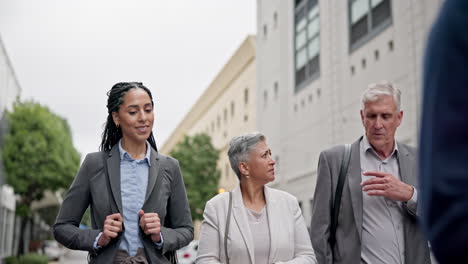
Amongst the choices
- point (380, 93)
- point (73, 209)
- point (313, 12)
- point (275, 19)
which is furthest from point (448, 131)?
point (275, 19)

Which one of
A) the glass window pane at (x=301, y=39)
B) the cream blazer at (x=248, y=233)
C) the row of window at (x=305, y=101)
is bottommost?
the cream blazer at (x=248, y=233)

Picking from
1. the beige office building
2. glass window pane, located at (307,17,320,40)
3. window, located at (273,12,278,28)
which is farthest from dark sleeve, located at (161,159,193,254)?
the beige office building

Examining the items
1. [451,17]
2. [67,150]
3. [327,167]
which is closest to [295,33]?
[67,150]

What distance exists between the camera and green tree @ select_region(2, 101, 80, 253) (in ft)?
102

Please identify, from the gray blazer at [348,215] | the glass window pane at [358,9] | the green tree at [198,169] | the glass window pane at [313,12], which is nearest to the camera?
the gray blazer at [348,215]

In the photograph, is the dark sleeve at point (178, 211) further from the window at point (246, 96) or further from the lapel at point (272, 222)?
the window at point (246, 96)

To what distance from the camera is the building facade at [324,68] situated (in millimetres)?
21359

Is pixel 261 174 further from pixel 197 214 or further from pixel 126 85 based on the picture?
pixel 197 214

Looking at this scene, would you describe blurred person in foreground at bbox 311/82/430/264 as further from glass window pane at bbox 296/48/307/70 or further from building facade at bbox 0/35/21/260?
building facade at bbox 0/35/21/260

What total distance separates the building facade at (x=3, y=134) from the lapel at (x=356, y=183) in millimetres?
29837

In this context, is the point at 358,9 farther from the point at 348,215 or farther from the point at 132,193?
the point at 132,193

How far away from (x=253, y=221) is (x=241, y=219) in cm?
9

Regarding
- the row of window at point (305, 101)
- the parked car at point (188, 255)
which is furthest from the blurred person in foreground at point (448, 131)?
the row of window at point (305, 101)

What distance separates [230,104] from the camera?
4825cm
